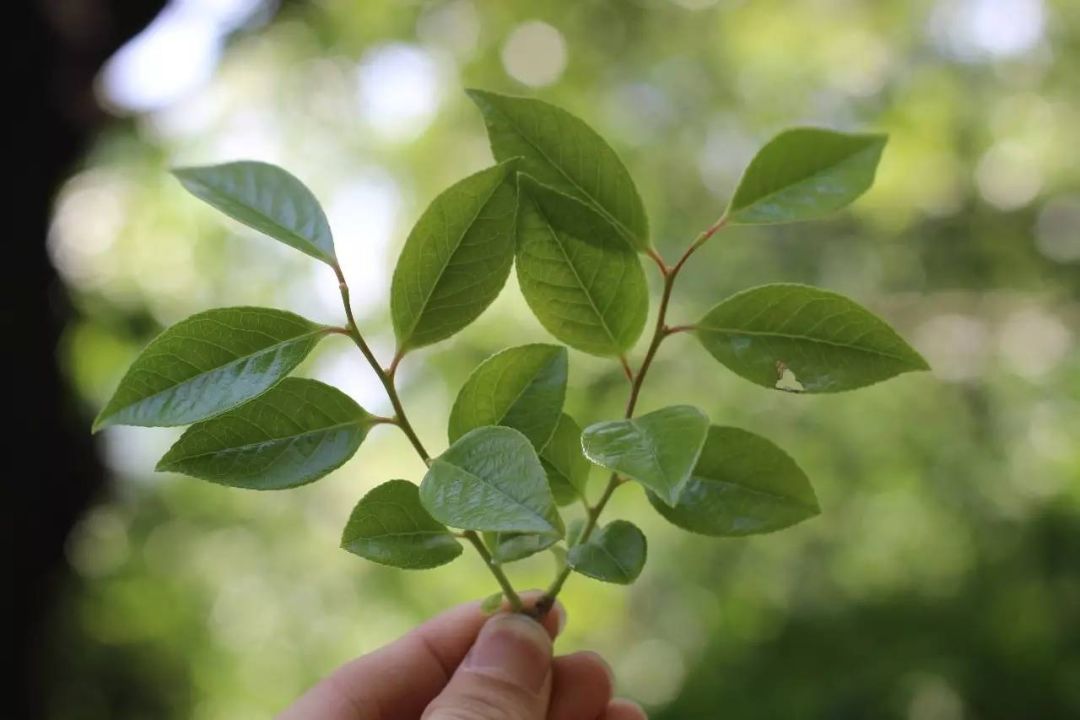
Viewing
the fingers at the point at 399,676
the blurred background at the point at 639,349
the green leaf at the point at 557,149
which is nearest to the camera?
the green leaf at the point at 557,149

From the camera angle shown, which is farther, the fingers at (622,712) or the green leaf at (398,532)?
the fingers at (622,712)

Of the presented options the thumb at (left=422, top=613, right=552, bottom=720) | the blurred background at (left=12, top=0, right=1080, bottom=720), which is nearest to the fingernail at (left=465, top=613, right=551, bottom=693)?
the thumb at (left=422, top=613, right=552, bottom=720)

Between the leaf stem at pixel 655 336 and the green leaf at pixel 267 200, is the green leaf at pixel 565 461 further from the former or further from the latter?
the green leaf at pixel 267 200

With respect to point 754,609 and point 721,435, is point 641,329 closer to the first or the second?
point 721,435

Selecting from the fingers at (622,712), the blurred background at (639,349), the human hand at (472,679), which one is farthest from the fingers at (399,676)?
the blurred background at (639,349)

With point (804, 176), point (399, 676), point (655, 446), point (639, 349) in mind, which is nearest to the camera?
point (655, 446)

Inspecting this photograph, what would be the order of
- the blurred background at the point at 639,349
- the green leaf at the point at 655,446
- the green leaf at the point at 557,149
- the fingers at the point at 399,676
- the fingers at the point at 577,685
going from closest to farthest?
1. the green leaf at the point at 655,446
2. the green leaf at the point at 557,149
3. the fingers at the point at 577,685
4. the fingers at the point at 399,676
5. the blurred background at the point at 639,349

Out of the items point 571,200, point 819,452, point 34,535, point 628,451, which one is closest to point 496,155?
point 571,200

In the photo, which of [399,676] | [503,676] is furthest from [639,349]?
[503,676]

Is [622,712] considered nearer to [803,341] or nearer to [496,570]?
[496,570]
